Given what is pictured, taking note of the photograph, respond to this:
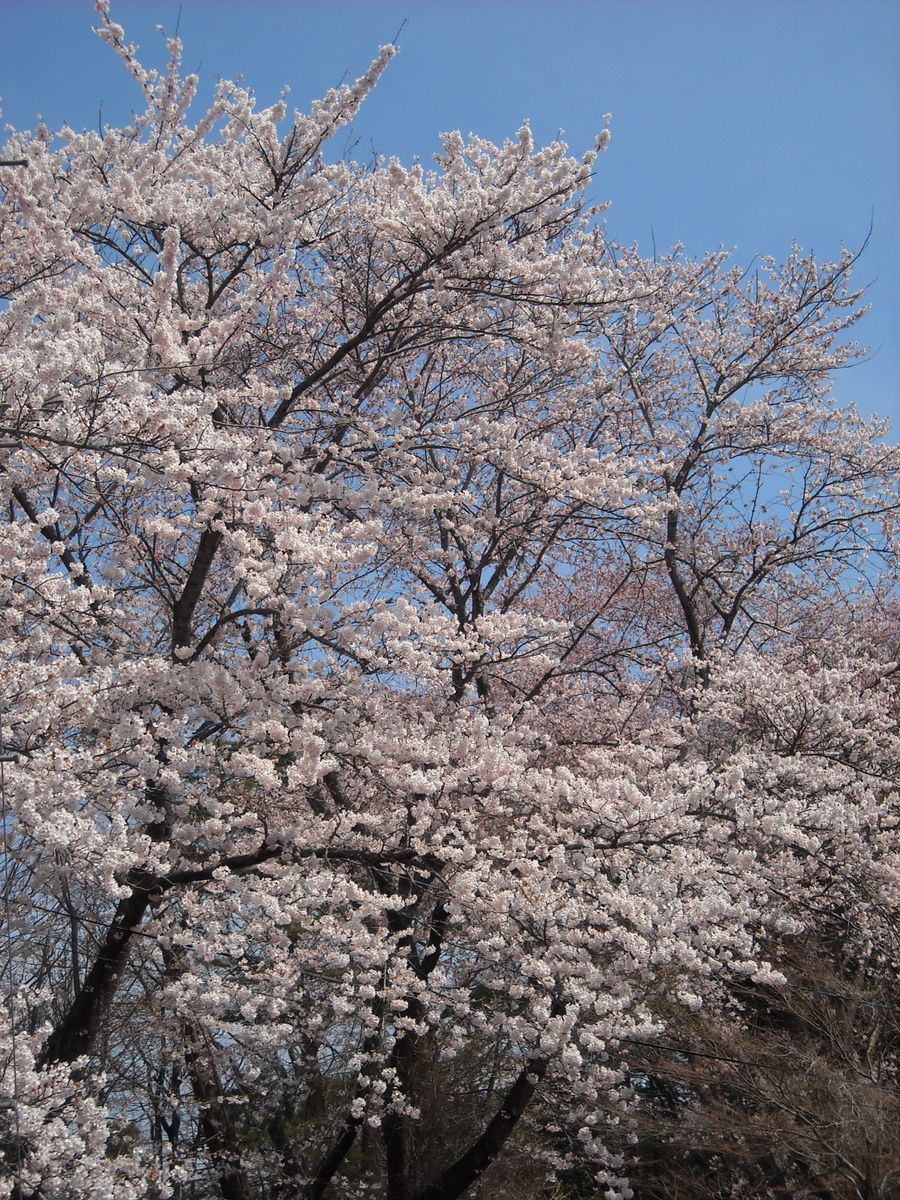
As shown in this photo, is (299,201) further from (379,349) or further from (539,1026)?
(539,1026)

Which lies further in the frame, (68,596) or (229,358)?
(229,358)

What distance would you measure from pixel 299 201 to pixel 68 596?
3.49 metres

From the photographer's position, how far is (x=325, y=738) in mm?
6508

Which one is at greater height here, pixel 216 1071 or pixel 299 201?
pixel 299 201

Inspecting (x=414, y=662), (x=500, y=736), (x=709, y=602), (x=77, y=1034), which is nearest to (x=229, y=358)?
(x=414, y=662)

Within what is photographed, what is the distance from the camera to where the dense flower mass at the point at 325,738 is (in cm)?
554

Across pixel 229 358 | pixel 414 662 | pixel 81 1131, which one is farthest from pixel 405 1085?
pixel 229 358

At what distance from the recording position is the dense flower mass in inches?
218

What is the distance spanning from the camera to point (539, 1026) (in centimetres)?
591

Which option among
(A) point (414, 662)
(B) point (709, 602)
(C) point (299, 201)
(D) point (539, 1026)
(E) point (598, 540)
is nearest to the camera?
(D) point (539, 1026)

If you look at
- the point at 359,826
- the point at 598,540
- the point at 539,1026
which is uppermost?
the point at 598,540

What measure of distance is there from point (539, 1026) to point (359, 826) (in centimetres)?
177

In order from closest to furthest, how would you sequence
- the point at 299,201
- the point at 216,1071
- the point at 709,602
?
the point at 299,201, the point at 216,1071, the point at 709,602

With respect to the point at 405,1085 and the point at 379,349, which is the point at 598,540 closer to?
the point at 379,349
